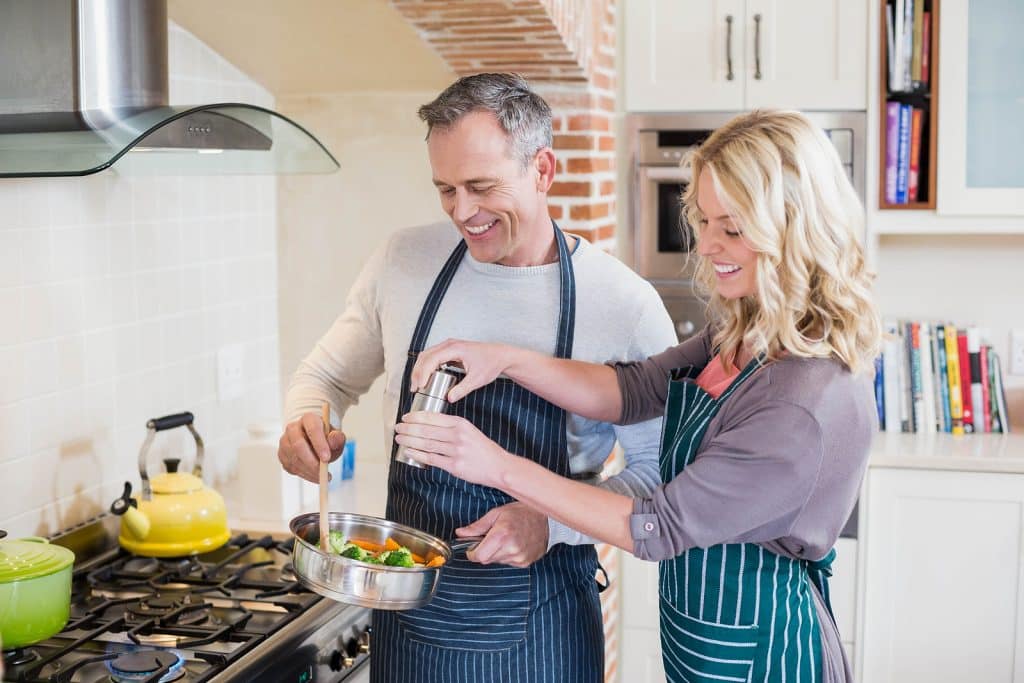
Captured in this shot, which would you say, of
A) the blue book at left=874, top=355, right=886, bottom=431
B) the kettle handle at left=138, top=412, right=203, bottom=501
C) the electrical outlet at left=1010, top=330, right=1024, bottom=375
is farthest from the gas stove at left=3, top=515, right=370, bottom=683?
the electrical outlet at left=1010, top=330, right=1024, bottom=375

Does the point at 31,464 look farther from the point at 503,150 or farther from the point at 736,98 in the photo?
the point at 736,98

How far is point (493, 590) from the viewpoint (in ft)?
6.63

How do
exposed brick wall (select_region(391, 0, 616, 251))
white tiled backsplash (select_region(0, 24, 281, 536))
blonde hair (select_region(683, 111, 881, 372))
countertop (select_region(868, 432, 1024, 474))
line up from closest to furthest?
1. blonde hair (select_region(683, 111, 881, 372))
2. white tiled backsplash (select_region(0, 24, 281, 536))
3. exposed brick wall (select_region(391, 0, 616, 251))
4. countertop (select_region(868, 432, 1024, 474))

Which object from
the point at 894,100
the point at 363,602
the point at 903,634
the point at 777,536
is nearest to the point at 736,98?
the point at 894,100

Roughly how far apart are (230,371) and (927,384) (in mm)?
1975

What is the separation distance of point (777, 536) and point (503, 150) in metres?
0.71

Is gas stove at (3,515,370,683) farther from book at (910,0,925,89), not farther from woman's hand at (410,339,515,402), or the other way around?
book at (910,0,925,89)

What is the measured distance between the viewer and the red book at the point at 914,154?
11.4 feet

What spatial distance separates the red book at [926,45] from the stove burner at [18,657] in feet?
8.80

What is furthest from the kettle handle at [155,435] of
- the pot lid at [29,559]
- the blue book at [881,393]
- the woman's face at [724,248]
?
the blue book at [881,393]

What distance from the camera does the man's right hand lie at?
77.4 inches

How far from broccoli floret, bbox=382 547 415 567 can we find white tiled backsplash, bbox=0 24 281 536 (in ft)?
3.22

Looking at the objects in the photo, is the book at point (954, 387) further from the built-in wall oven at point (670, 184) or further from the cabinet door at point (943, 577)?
the built-in wall oven at point (670, 184)

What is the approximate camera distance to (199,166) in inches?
93.4
